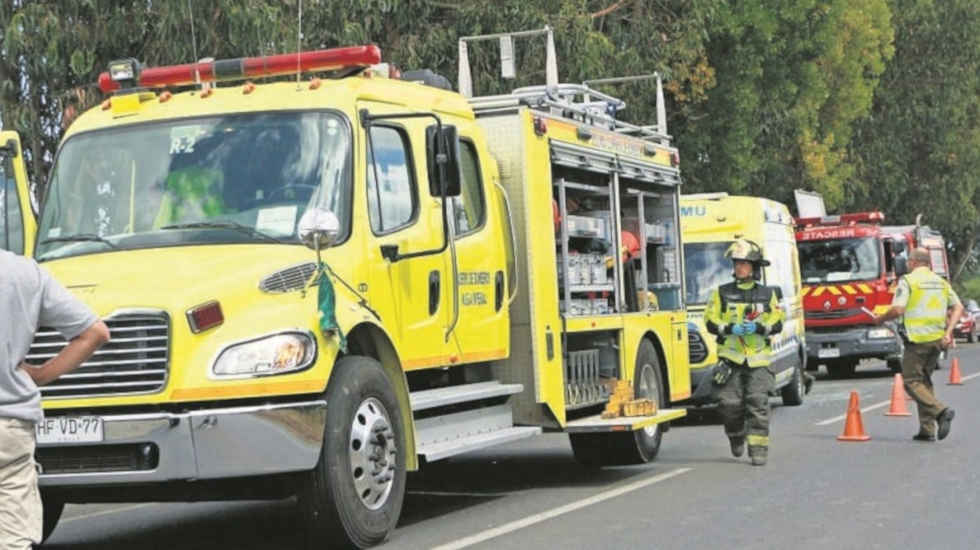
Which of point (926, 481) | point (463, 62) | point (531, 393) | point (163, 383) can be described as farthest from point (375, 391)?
point (463, 62)

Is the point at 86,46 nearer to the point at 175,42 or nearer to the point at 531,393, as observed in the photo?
the point at 175,42

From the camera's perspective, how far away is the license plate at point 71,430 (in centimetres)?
800

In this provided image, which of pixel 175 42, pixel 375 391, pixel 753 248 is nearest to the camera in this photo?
pixel 375 391

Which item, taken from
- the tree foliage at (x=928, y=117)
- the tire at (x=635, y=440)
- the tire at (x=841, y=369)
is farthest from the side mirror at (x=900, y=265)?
the tree foliage at (x=928, y=117)

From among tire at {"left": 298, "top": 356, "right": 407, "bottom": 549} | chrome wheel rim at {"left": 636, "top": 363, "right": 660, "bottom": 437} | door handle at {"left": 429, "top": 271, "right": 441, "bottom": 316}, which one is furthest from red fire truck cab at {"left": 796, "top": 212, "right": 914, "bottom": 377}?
tire at {"left": 298, "top": 356, "right": 407, "bottom": 549}

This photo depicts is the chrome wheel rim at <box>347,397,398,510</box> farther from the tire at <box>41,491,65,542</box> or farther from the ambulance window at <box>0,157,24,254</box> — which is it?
the ambulance window at <box>0,157,24,254</box>

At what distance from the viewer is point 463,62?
1420cm

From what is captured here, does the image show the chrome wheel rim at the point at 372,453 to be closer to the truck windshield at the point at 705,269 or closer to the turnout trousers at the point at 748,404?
the turnout trousers at the point at 748,404

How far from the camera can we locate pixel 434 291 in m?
9.90

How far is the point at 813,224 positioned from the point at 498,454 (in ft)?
44.8

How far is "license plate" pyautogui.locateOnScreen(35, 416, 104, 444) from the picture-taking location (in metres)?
8.00

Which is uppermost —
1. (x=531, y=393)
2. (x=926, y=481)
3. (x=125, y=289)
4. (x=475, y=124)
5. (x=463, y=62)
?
(x=463, y=62)

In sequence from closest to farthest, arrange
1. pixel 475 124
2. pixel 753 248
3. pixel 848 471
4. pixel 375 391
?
1. pixel 375 391
2. pixel 475 124
3. pixel 848 471
4. pixel 753 248

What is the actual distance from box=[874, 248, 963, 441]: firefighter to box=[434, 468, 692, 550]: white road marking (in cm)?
285
